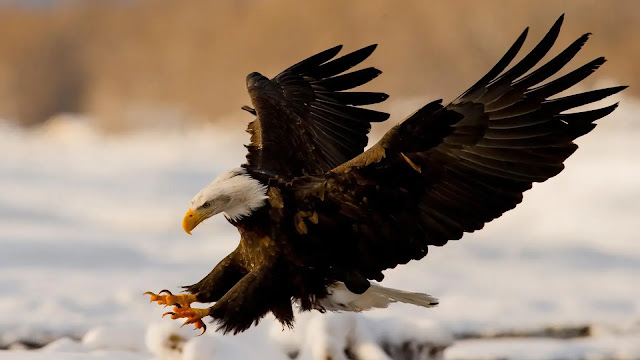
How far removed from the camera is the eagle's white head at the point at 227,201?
513cm

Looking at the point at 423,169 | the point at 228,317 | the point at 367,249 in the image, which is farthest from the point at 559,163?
the point at 228,317

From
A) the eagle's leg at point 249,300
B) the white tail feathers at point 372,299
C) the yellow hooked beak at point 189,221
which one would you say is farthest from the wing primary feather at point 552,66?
the yellow hooked beak at point 189,221

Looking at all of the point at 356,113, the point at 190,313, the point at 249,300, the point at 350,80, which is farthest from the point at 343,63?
the point at 190,313

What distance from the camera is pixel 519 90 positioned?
4809 mm

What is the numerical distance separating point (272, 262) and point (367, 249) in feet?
1.90

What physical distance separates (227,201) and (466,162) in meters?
1.40

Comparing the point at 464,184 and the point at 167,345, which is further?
the point at 167,345

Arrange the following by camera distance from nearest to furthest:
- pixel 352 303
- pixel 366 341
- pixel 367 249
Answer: pixel 367 249
pixel 352 303
pixel 366 341

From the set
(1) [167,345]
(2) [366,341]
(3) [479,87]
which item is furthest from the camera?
(2) [366,341]

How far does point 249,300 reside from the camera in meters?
5.19

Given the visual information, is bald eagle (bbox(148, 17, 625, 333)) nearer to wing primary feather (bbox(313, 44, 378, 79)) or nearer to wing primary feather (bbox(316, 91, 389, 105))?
wing primary feather (bbox(316, 91, 389, 105))

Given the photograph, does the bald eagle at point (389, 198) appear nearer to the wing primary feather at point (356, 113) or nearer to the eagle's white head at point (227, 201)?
the eagle's white head at point (227, 201)

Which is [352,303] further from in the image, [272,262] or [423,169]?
[423,169]

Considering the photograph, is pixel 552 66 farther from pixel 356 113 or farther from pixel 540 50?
pixel 356 113
